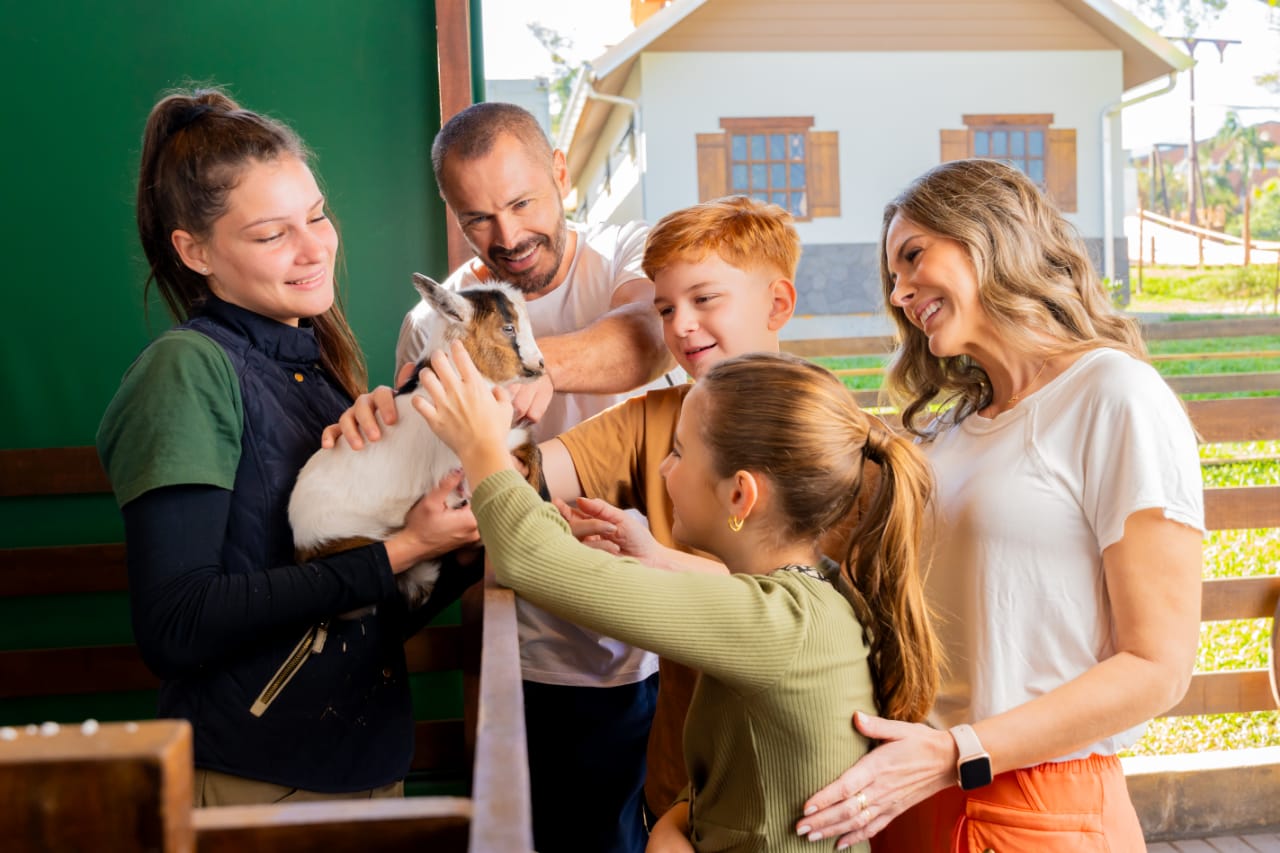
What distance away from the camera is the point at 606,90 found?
8.96 meters

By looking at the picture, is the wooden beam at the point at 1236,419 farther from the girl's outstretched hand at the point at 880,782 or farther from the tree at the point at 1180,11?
the tree at the point at 1180,11

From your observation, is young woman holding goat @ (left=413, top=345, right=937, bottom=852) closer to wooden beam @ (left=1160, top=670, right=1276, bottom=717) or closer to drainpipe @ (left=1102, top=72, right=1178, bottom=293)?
wooden beam @ (left=1160, top=670, right=1276, bottom=717)

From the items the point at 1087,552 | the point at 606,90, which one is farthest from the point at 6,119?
the point at 606,90

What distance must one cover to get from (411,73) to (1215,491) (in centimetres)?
256

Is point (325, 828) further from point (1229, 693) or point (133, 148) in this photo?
point (1229, 693)

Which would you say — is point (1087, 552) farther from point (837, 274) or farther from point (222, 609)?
point (837, 274)

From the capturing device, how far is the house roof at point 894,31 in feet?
29.1

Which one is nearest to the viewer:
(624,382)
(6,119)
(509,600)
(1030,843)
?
(509,600)

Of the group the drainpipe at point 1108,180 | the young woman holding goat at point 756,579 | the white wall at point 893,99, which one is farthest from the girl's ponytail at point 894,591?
the drainpipe at point 1108,180

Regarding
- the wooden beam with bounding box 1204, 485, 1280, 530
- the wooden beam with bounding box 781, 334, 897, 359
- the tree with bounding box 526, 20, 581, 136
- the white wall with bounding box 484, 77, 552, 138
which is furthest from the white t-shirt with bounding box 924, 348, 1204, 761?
the tree with bounding box 526, 20, 581, 136

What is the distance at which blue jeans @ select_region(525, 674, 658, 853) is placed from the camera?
1817 mm

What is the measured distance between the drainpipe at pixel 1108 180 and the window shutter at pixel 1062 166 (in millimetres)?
262

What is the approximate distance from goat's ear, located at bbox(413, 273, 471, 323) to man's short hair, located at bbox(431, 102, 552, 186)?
343 mm

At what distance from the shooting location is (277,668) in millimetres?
1262
